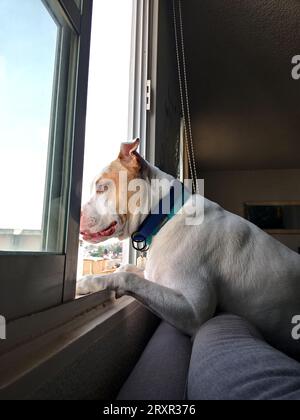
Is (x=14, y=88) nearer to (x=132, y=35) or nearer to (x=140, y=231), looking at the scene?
(x=140, y=231)

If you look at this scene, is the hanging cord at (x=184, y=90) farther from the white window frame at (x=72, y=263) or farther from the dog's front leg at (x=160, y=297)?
the white window frame at (x=72, y=263)

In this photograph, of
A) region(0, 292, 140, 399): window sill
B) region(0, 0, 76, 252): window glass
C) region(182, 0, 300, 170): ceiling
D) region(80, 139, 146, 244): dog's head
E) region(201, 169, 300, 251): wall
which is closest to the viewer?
region(0, 292, 140, 399): window sill

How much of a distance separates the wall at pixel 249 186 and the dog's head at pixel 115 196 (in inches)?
201

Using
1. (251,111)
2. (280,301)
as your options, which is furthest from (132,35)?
(251,111)

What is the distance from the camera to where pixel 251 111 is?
3795 millimetres

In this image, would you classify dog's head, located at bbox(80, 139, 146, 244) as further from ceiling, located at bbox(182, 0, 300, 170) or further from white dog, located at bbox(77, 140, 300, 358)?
ceiling, located at bbox(182, 0, 300, 170)

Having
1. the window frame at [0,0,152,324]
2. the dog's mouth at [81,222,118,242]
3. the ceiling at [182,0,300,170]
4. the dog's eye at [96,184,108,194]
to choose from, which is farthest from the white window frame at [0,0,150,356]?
the ceiling at [182,0,300,170]

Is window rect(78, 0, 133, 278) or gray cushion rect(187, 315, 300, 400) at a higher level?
window rect(78, 0, 133, 278)

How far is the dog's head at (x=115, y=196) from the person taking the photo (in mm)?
1022

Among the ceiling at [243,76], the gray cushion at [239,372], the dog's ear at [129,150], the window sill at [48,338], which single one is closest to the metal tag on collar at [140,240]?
the dog's ear at [129,150]

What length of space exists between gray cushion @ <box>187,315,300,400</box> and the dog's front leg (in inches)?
6.9

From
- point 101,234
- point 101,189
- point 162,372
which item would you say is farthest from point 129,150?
point 162,372

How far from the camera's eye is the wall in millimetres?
5910

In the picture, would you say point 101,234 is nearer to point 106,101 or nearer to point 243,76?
point 106,101
